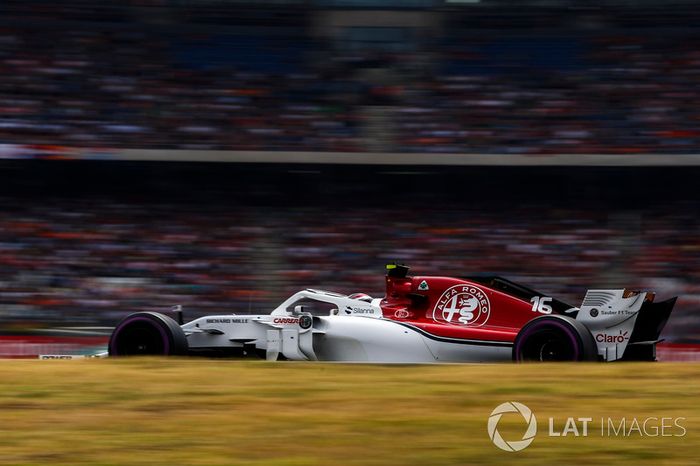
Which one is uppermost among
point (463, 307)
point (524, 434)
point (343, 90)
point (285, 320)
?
point (343, 90)

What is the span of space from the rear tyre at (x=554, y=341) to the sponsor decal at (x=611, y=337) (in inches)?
21.2

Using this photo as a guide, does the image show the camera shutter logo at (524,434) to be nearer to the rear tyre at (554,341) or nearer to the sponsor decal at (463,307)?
the rear tyre at (554,341)

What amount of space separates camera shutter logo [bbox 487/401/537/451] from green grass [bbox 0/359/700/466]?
0.06m

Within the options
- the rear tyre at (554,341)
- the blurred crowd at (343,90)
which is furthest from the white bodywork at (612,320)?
the blurred crowd at (343,90)

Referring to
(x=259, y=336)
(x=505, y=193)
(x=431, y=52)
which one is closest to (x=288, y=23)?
(x=431, y=52)

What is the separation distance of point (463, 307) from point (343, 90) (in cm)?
935

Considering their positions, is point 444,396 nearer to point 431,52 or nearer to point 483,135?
point 483,135

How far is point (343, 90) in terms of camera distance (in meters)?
19.4

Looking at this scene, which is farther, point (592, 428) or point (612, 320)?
point (612, 320)

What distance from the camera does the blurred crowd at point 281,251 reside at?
1645 centimetres

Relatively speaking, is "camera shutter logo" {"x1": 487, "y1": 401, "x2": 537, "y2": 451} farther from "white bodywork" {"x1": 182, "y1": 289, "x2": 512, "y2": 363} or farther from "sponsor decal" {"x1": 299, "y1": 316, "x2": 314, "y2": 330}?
Answer: "sponsor decal" {"x1": 299, "y1": 316, "x2": 314, "y2": 330}

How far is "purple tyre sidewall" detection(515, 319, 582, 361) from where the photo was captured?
9414 millimetres

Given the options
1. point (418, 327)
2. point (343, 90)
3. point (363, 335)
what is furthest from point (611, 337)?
point (343, 90)

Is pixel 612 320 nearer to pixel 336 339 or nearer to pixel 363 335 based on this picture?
pixel 363 335
